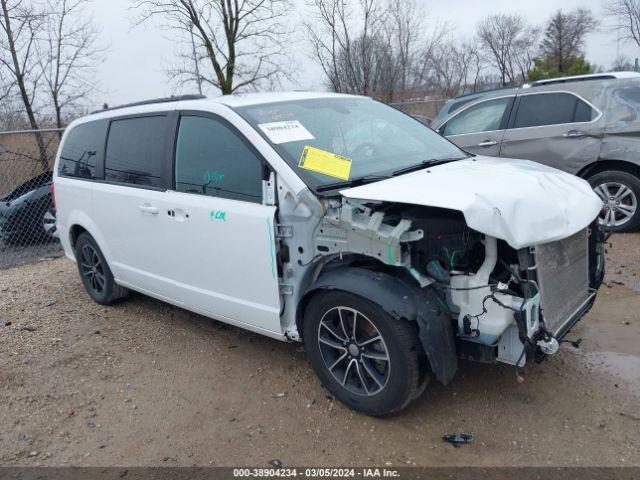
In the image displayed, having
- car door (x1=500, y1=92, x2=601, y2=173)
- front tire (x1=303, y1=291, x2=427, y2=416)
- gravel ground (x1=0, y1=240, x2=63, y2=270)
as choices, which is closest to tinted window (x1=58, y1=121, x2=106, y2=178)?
front tire (x1=303, y1=291, x2=427, y2=416)

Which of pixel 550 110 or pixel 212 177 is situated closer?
pixel 212 177

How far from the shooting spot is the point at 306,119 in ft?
11.7

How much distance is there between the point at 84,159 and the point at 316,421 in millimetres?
3402

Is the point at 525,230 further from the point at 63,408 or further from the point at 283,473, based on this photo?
the point at 63,408

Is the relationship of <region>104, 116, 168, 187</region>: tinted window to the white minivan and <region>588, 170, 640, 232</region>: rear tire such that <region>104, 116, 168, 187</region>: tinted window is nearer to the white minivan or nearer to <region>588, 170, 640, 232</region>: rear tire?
the white minivan

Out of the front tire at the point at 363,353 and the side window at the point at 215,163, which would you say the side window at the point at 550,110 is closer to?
the side window at the point at 215,163

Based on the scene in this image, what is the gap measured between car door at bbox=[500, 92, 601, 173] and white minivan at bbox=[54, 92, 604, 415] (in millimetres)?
2961

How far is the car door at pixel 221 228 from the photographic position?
326cm

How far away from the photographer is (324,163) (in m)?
3.17

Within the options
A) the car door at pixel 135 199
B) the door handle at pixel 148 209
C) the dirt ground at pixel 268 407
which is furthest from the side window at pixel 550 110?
the door handle at pixel 148 209

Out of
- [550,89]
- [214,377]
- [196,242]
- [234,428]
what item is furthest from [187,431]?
[550,89]

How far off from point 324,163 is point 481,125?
4.65 meters

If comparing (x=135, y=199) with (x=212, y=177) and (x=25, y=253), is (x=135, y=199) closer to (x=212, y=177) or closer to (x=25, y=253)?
(x=212, y=177)

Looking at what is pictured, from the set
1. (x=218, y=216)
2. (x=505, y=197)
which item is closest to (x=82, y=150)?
(x=218, y=216)
